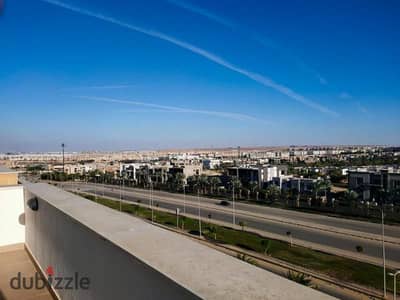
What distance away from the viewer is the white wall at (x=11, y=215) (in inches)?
173

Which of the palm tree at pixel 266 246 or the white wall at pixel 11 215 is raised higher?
the white wall at pixel 11 215

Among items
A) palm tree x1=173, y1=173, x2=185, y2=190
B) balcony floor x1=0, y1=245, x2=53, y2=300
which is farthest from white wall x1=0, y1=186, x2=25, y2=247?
palm tree x1=173, y1=173, x2=185, y2=190

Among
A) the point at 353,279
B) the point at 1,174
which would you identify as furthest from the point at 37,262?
the point at 353,279

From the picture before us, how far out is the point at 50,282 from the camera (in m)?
3.19

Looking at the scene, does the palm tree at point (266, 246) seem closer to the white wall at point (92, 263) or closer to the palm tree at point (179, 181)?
the white wall at point (92, 263)

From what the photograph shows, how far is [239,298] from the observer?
3.76 feet

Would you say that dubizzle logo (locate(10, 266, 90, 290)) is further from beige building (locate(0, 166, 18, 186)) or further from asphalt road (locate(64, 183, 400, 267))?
asphalt road (locate(64, 183, 400, 267))

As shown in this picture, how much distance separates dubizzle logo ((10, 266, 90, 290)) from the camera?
239 cm

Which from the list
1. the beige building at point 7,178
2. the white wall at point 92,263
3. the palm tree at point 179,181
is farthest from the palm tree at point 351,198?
the white wall at point 92,263

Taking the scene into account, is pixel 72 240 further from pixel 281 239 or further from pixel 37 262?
pixel 281 239

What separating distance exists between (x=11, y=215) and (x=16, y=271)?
3.09 ft

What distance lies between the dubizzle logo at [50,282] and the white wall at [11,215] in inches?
36.4

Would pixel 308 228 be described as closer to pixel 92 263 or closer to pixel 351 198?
pixel 351 198

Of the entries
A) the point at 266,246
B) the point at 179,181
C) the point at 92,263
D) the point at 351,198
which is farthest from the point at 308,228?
the point at 179,181
